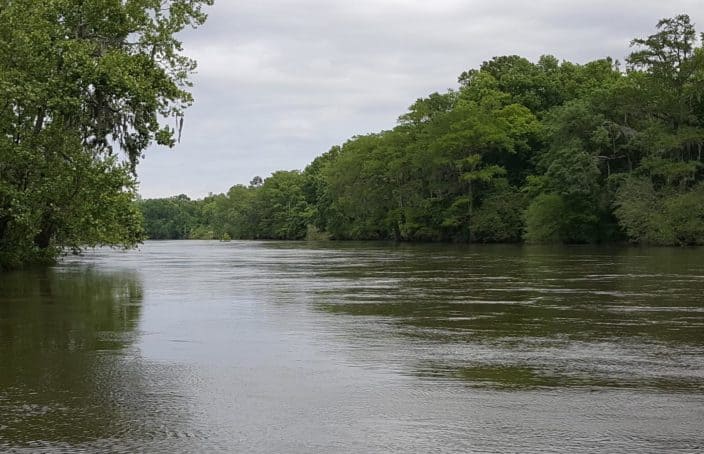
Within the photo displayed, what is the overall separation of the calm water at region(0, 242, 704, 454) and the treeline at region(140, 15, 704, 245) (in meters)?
44.7

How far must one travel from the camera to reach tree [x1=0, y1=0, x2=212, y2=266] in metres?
23.2

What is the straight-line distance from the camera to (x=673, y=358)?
→ 8594mm

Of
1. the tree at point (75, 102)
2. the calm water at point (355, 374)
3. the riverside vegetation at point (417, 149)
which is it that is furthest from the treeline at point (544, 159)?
the calm water at point (355, 374)

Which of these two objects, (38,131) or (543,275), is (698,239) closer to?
(543,275)

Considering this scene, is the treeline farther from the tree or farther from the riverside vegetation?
the tree

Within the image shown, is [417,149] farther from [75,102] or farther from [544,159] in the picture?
[75,102]

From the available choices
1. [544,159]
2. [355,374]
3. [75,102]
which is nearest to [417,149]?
[544,159]

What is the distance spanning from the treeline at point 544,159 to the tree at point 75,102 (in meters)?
39.7

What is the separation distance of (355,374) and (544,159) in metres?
61.9

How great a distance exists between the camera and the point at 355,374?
7.84 meters

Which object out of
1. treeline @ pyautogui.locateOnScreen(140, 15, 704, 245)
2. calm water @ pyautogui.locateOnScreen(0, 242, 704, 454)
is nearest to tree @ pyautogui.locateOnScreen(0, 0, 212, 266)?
calm water @ pyautogui.locateOnScreen(0, 242, 704, 454)

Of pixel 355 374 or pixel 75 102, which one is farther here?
pixel 75 102

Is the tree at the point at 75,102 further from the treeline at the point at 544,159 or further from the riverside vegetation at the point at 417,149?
the treeline at the point at 544,159

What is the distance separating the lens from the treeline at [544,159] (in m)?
56.4
